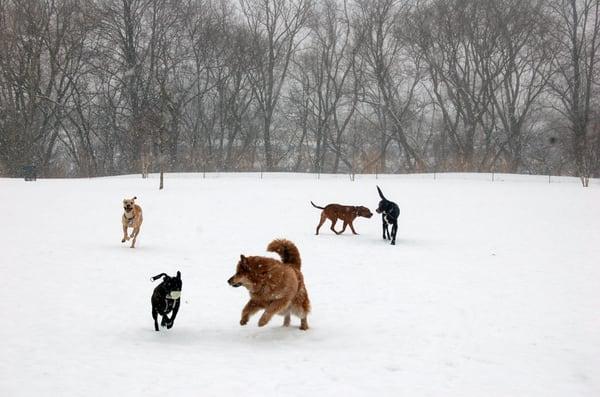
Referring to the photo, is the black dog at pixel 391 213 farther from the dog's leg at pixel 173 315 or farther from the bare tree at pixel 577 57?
the bare tree at pixel 577 57

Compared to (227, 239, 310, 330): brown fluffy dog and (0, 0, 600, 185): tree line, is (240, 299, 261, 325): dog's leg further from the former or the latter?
(0, 0, 600, 185): tree line

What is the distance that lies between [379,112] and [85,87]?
29.0 metres

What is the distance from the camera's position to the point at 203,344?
672cm

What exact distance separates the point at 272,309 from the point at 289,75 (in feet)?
170

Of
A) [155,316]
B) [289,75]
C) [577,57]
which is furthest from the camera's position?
[289,75]

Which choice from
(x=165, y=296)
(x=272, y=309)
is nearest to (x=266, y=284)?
(x=272, y=309)

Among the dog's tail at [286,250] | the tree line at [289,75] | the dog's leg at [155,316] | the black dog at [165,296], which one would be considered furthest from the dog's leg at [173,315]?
the tree line at [289,75]

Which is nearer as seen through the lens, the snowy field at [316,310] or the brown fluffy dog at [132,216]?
the snowy field at [316,310]

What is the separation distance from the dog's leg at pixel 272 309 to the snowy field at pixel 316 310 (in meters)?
0.29

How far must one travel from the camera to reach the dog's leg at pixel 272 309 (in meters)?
6.85

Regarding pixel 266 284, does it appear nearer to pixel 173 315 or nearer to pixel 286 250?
pixel 286 250

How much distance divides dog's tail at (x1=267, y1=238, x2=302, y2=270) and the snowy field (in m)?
0.97

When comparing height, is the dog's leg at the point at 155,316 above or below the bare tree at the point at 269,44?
below

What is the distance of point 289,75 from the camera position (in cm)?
5672
